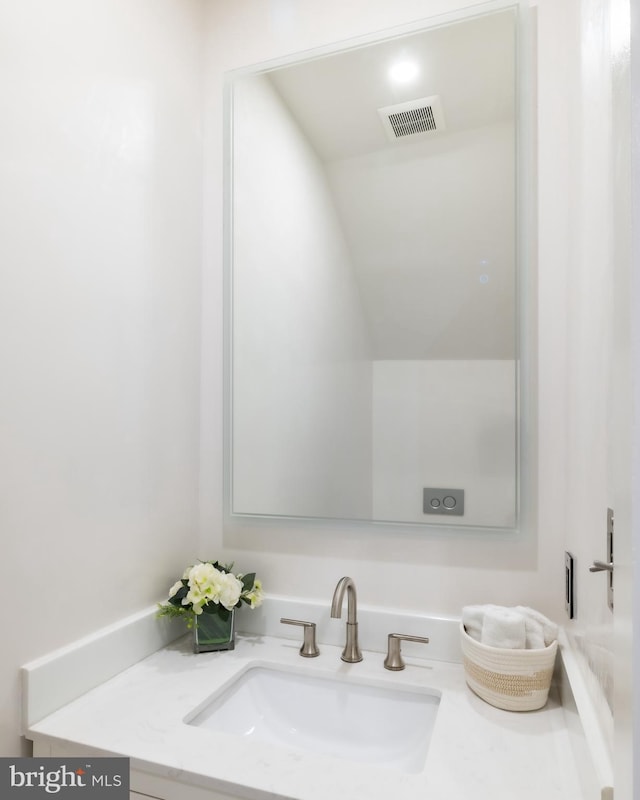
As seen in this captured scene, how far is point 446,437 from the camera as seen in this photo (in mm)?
1296

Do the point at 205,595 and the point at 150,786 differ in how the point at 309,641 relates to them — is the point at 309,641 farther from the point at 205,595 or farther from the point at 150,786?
the point at 150,786

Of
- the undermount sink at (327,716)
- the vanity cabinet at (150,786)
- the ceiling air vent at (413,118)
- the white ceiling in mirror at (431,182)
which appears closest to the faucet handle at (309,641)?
the undermount sink at (327,716)

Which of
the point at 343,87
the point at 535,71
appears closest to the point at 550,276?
the point at 535,71

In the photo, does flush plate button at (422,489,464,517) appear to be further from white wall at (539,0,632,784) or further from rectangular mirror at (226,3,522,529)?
white wall at (539,0,632,784)

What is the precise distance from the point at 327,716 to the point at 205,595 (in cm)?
37

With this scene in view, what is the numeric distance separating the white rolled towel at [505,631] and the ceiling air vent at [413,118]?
3.60 ft

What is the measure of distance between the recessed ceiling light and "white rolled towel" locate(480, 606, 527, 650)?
1231 millimetres

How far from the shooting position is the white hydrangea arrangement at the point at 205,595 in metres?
1.25

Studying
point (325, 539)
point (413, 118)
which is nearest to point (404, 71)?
point (413, 118)

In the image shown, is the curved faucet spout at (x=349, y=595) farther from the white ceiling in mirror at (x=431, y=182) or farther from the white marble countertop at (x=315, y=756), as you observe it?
the white ceiling in mirror at (x=431, y=182)

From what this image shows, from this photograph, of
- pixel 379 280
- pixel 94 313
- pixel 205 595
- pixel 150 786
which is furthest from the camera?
pixel 379 280

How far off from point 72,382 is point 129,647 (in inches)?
23.3

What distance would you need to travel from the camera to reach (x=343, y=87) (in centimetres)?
140

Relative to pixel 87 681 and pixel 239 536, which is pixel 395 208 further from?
pixel 87 681
